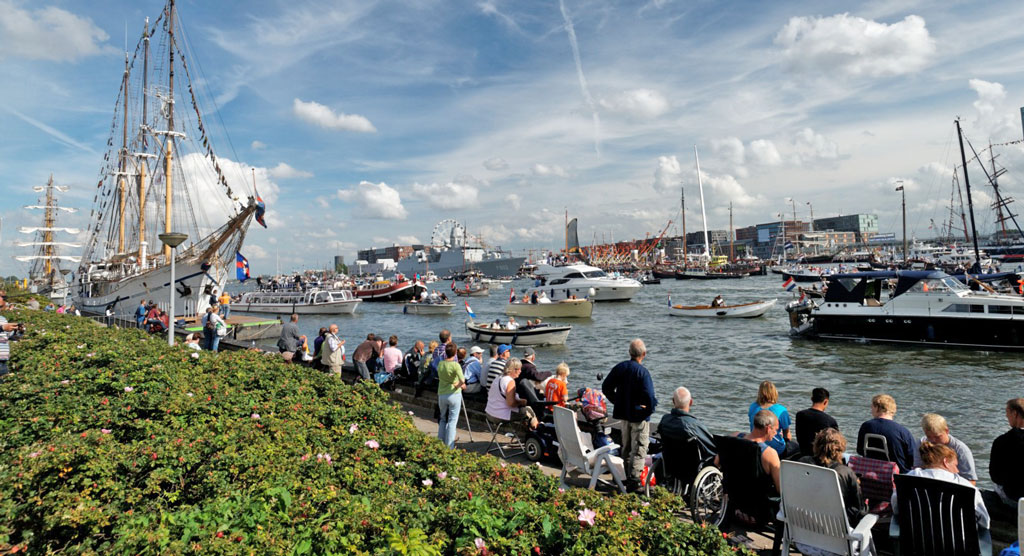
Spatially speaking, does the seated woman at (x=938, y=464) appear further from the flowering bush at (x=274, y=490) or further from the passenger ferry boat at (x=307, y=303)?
the passenger ferry boat at (x=307, y=303)

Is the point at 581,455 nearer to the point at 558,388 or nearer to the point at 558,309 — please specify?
the point at 558,388

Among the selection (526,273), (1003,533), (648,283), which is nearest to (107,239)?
(1003,533)

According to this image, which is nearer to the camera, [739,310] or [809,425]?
[809,425]

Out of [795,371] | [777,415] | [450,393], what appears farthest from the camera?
[795,371]

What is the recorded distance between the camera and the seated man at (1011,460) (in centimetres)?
492

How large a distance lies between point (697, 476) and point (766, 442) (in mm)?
732

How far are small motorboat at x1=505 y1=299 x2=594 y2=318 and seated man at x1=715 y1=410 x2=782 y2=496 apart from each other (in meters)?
38.1

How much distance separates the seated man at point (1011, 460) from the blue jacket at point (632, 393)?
10.1 feet

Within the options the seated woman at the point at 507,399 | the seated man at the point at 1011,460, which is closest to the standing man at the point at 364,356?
the seated woman at the point at 507,399

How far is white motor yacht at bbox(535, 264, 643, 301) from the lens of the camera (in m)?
54.9

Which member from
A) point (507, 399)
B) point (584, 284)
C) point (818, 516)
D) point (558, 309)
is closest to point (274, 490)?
point (818, 516)

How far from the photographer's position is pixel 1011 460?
4.98 meters

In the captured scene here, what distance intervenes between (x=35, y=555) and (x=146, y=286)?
3984 cm

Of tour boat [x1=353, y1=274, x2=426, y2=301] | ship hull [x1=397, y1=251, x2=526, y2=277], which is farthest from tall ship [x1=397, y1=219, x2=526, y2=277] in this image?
tour boat [x1=353, y1=274, x2=426, y2=301]
